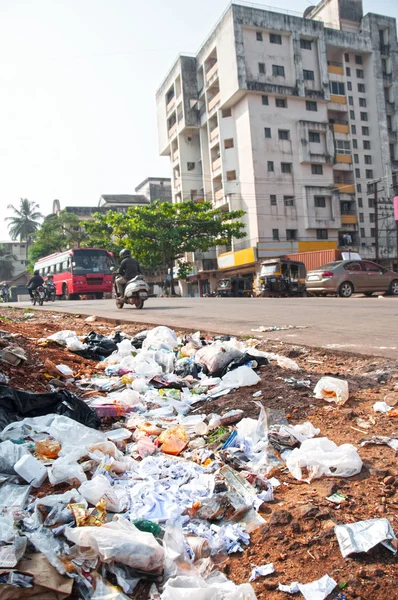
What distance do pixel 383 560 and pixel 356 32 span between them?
187 ft

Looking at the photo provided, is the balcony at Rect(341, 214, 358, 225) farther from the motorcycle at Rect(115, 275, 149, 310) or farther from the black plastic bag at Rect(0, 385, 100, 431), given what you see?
the black plastic bag at Rect(0, 385, 100, 431)

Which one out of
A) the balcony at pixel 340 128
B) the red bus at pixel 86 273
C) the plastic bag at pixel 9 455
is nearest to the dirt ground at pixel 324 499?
the plastic bag at pixel 9 455

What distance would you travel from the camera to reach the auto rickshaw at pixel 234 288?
31.5m

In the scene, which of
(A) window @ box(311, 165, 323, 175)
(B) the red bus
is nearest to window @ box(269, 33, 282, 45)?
(A) window @ box(311, 165, 323, 175)

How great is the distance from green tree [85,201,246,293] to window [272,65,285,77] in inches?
631

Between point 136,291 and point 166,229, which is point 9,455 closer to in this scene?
point 136,291

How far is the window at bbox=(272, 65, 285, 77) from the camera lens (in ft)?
134

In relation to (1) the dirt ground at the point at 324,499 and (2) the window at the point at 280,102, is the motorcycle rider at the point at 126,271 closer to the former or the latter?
(1) the dirt ground at the point at 324,499

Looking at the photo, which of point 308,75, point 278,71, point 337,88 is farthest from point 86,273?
point 337,88

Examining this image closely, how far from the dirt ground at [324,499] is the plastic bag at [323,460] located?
44mm

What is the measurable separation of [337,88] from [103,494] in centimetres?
5089

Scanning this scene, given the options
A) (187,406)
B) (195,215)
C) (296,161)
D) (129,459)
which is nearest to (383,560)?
(129,459)

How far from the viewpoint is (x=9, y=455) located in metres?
2.40

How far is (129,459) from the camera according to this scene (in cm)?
266
